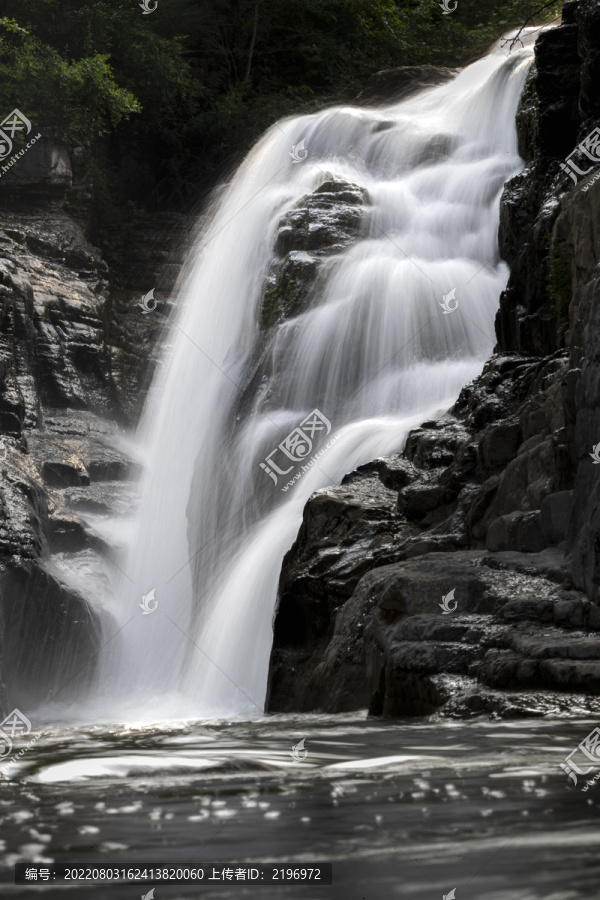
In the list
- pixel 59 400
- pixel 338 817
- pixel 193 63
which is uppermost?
pixel 193 63

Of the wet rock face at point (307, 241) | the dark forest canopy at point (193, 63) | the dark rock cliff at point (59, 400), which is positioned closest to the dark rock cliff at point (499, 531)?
the wet rock face at point (307, 241)

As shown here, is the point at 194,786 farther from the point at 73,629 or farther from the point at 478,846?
the point at 73,629

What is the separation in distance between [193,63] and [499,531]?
22.6m

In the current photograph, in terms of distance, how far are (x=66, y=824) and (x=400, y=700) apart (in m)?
3.66

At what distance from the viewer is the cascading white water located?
1198cm

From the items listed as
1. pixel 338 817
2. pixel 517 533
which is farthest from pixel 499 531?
pixel 338 817

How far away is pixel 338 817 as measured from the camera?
93.8 inches

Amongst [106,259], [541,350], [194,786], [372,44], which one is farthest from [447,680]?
[372,44]

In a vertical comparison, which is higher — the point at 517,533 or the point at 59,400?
the point at 59,400

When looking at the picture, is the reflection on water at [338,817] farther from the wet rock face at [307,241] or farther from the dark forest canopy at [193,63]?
the dark forest canopy at [193,63]

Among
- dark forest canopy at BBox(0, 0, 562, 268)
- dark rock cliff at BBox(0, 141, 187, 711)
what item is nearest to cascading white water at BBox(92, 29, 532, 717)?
dark rock cliff at BBox(0, 141, 187, 711)

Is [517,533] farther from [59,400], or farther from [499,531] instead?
[59,400]

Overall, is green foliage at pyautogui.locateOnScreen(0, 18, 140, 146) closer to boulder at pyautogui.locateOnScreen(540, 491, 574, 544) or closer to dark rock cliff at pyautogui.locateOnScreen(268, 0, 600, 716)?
dark rock cliff at pyautogui.locateOnScreen(268, 0, 600, 716)

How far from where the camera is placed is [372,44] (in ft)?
91.6
